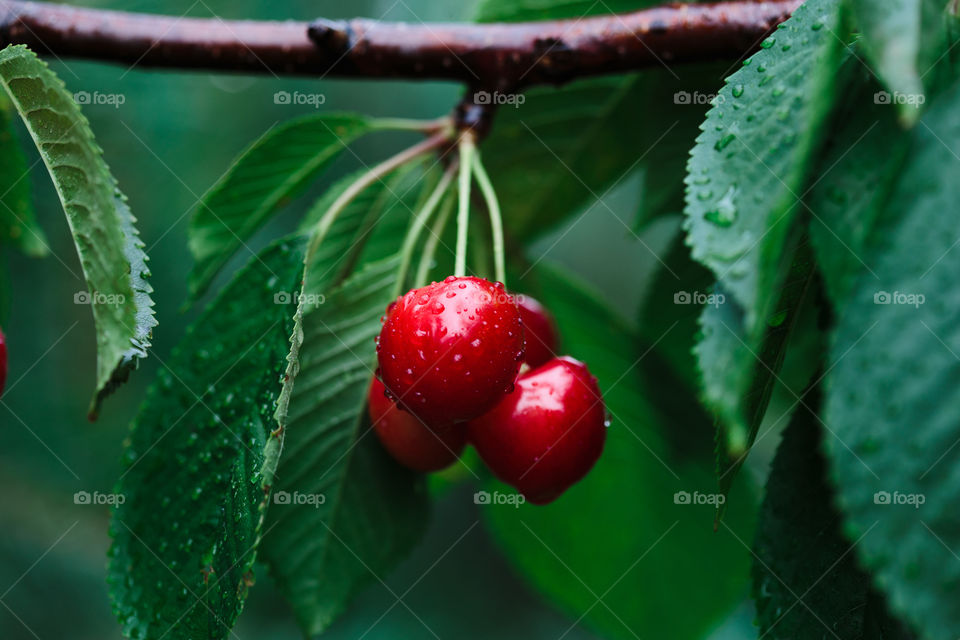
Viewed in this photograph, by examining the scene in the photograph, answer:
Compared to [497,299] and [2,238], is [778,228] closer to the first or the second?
[497,299]

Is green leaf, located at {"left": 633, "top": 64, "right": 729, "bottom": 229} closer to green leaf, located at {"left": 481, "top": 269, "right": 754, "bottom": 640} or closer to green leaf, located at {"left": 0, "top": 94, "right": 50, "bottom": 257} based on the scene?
green leaf, located at {"left": 481, "top": 269, "right": 754, "bottom": 640}

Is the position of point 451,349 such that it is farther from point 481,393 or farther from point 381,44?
point 381,44

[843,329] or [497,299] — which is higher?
[843,329]

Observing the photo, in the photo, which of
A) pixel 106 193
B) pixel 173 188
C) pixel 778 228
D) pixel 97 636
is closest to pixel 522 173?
pixel 106 193

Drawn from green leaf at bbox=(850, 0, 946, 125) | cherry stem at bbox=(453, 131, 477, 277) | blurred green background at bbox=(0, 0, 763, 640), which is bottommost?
blurred green background at bbox=(0, 0, 763, 640)

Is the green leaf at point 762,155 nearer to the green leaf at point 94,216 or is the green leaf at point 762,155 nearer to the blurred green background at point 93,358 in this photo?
the green leaf at point 94,216

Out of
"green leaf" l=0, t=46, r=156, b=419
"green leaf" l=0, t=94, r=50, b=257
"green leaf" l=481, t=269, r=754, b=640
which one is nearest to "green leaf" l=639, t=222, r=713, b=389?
"green leaf" l=481, t=269, r=754, b=640
